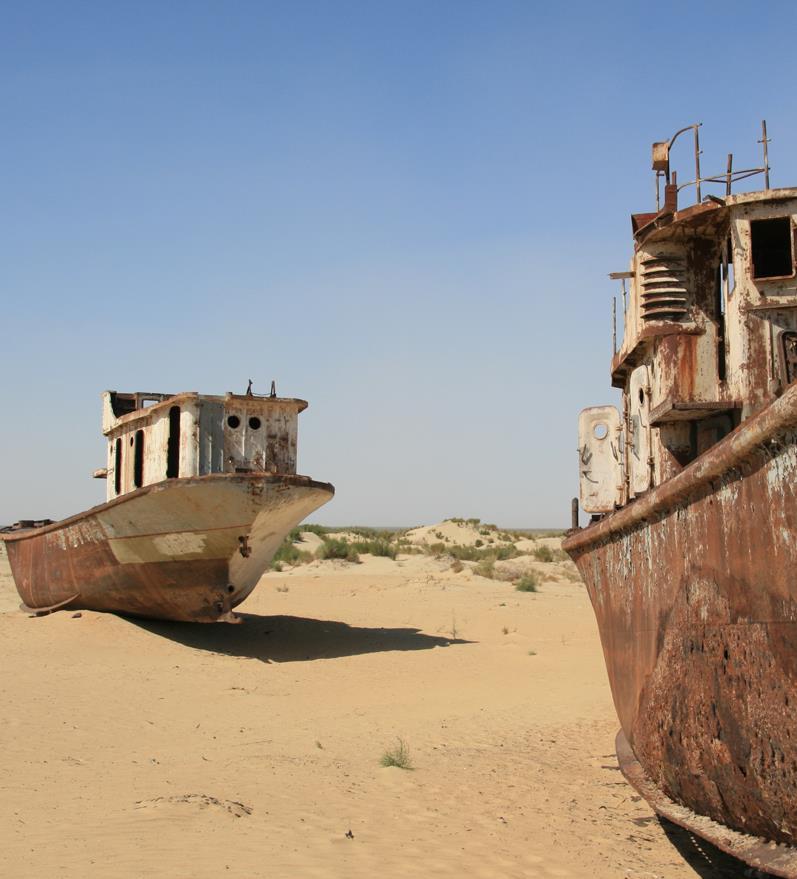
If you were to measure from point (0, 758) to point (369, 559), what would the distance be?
2129 cm

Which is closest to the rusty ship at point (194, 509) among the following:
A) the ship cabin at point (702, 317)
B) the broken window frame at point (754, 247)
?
the ship cabin at point (702, 317)

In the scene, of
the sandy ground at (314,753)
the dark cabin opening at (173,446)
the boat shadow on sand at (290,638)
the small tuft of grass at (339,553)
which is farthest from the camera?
the small tuft of grass at (339,553)

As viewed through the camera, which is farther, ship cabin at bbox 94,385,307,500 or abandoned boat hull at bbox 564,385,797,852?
ship cabin at bbox 94,385,307,500

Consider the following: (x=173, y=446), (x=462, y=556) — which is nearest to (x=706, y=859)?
(x=173, y=446)

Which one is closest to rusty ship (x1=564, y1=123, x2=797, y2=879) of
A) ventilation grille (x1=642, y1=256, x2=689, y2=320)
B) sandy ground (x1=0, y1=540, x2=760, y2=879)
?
ventilation grille (x1=642, y1=256, x2=689, y2=320)

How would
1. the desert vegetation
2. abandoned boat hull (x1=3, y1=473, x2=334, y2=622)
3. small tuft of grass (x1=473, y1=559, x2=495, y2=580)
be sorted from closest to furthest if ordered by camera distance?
abandoned boat hull (x1=3, y1=473, x2=334, y2=622), small tuft of grass (x1=473, y1=559, x2=495, y2=580), the desert vegetation

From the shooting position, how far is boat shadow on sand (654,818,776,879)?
5023 millimetres

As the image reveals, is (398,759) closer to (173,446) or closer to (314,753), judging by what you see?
(314,753)

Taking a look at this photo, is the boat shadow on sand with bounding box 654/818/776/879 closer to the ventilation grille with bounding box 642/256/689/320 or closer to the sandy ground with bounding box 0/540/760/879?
the sandy ground with bounding box 0/540/760/879

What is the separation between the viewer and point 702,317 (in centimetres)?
601

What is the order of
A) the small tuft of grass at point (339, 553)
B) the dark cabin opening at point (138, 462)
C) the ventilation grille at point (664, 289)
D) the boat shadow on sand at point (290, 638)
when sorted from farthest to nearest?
the small tuft of grass at point (339, 553) < the dark cabin opening at point (138, 462) < the boat shadow on sand at point (290, 638) < the ventilation grille at point (664, 289)

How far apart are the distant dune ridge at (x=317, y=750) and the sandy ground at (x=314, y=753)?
3 centimetres

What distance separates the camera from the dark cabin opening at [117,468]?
1492cm

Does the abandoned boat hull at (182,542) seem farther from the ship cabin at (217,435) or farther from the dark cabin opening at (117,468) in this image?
the dark cabin opening at (117,468)
